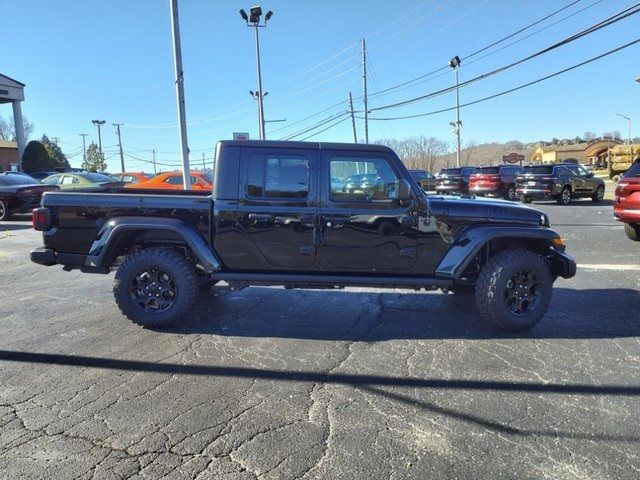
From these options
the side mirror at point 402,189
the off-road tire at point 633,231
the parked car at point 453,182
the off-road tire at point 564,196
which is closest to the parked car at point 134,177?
the parked car at point 453,182

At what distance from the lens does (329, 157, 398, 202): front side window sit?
491cm

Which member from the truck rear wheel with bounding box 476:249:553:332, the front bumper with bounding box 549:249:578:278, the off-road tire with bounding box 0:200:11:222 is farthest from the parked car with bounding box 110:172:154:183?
the front bumper with bounding box 549:249:578:278

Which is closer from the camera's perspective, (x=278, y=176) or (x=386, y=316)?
(x=278, y=176)

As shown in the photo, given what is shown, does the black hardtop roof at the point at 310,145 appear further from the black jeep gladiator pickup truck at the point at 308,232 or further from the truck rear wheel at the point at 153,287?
the truck rear wheel at the point at 153,287

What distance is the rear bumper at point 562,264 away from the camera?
498 cm

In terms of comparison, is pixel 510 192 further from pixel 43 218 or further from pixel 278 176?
pixel 43 218

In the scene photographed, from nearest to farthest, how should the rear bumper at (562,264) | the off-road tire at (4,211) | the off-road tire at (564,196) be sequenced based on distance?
1. the rear bumper at (562,264)
2. the off-road tire at (4,211)
3. the off-road tire at (564,196)

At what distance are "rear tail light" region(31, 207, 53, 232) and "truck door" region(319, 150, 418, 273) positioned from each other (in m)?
2.78

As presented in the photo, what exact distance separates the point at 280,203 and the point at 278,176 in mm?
281

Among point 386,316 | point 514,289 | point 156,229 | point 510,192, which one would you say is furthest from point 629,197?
point 510,192

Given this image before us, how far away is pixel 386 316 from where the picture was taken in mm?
5488

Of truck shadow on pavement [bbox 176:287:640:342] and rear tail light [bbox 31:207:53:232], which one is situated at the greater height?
rear tail light [bbox 31:207:53:232]

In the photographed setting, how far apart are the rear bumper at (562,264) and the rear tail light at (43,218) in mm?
5183

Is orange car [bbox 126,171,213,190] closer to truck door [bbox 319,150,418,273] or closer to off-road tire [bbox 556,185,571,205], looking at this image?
truck door [bbox 319,150,418,273]
